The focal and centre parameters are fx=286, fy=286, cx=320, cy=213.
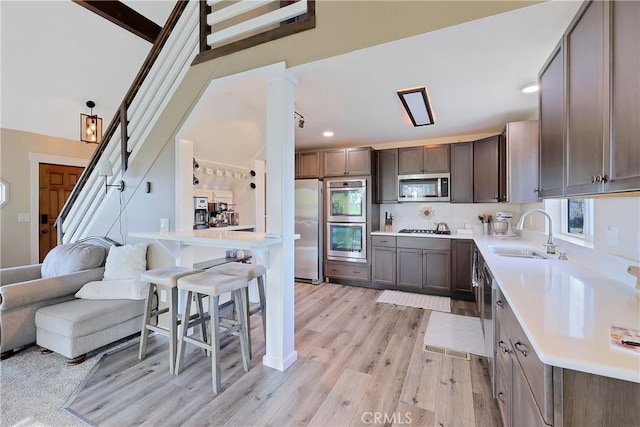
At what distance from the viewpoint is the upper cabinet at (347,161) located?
4.63 m

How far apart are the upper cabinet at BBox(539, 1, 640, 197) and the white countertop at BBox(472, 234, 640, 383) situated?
0.50 metres

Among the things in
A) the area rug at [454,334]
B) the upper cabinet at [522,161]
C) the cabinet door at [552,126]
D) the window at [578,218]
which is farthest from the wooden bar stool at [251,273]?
the upper cabinet at [522,161]

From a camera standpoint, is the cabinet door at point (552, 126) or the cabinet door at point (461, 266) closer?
the cabinet door at point (552, 126)

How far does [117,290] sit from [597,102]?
12.1 ft

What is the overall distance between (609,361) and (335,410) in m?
1.53

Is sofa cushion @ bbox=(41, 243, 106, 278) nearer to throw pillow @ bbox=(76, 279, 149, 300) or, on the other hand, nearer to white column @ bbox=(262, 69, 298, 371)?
throw pillow @ bbox=(76, 279, 149, 300)

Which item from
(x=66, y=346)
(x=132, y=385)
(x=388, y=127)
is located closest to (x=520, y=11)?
(x=388, y=127)

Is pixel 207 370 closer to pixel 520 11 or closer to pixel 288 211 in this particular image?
pixel 288 211

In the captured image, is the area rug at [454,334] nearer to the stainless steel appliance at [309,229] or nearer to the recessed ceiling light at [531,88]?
the stainless steel appliance at [309,229]

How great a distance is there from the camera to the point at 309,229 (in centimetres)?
487

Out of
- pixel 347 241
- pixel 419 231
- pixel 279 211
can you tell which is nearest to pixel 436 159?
pixel 419 231

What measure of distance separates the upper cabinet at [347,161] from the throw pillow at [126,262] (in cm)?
295

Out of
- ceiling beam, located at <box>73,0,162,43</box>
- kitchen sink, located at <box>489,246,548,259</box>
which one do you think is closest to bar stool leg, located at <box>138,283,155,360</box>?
ceiling beam, located at <box>73,0,162,43</box>

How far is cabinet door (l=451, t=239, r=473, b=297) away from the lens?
396cm
